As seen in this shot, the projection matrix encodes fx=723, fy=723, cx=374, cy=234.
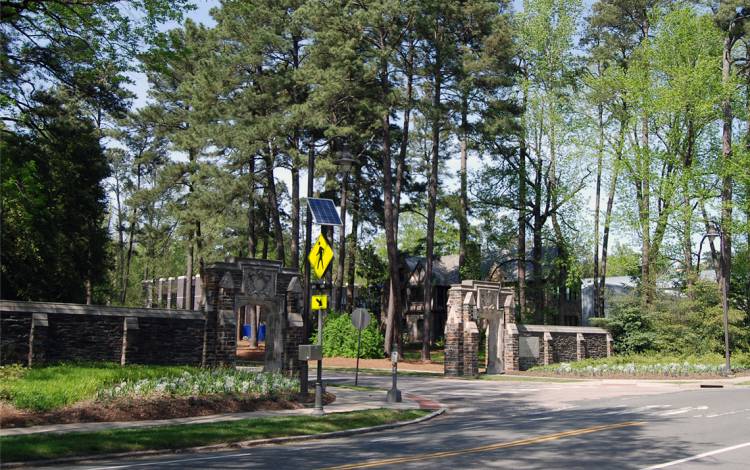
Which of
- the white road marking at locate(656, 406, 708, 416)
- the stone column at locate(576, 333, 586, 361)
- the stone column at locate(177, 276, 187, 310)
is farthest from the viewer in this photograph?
the stone column at locate(177, 276, 187, 310)

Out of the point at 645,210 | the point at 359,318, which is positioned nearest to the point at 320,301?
the point at 359,318

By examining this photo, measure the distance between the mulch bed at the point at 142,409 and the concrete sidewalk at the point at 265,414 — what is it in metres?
0.29

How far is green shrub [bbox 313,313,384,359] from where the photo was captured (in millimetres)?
43125

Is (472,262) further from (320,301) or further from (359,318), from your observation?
(320,301)

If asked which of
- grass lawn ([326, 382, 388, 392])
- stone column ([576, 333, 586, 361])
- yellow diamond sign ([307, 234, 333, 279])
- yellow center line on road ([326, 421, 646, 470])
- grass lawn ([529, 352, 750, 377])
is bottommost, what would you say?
grass lawn ([326, 382, 388, 392])

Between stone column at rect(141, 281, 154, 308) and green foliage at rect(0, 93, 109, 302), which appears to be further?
stone column at rect(141, 281, 154, 308)

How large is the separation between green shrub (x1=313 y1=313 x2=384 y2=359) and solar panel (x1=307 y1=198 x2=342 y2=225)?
22604mm

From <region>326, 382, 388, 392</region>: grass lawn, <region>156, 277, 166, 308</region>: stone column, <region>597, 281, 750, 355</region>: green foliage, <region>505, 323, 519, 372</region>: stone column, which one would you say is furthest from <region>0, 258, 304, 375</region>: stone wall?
<region>156, 277, 166, 308</region>: stone column

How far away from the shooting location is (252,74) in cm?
4319

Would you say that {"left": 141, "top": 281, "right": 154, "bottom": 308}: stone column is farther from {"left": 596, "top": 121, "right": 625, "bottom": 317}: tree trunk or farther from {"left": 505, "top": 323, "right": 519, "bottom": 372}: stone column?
{"left": 505, "top": 323, "right": 519, "bottom": 372}: stone column

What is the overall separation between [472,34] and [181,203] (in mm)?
22764

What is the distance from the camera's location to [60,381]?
56.2 feet

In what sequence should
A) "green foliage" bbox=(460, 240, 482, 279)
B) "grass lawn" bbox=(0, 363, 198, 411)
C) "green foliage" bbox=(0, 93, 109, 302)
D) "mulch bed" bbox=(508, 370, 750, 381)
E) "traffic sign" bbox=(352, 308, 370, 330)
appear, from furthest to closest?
1. "green foliage" bbox=(460, 240, 482, 279)
2. "mulch bed" bbox=(508, 370, 750, 381)
3. "traffic sign" bbox=(352, 308, 370, 330)
4. "green foliage" bbox=(0, 93, 109, 302)
5. "grass lawn" bbox=(0, 363, 198, 411)

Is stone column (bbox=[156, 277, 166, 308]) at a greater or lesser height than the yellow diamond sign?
greater
